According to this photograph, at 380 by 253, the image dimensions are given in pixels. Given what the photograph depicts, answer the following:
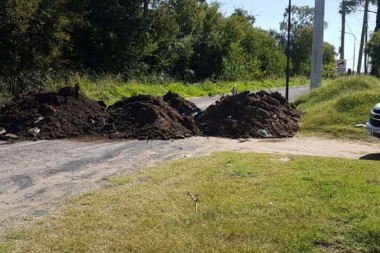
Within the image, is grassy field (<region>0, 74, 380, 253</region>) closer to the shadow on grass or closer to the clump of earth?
the shadow on grass

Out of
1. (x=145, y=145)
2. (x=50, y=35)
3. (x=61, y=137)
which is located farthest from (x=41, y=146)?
(x=50, y=35)

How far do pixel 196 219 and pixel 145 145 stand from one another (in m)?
5.81

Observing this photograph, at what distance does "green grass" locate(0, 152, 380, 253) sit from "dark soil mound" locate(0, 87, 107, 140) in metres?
5.46

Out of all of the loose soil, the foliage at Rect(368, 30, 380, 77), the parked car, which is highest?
the foliage at Rect(368, 30, 380, 77)

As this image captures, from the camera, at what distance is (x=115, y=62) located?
96.4ft

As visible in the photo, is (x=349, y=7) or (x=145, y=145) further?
(x=349, y=7)

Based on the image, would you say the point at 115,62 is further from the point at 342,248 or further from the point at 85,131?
the point at 342,248

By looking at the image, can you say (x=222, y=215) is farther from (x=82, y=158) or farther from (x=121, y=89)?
(x=121, y=89)

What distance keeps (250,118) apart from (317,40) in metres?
11.3

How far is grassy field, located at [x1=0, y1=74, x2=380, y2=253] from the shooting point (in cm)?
479

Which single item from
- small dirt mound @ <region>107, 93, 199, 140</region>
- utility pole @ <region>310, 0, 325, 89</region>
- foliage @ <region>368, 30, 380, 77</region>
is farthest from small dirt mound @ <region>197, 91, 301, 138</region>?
foliage @ <region>368, 30, 380, 77</region>

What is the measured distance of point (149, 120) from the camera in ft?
42.8

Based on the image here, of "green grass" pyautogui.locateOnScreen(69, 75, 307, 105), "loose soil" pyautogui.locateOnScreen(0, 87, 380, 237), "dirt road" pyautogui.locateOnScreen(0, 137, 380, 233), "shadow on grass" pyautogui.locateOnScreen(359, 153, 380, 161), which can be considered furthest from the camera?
Answer: "green grass" pyautogui.locateOnScreen(69, 75, 307, 105)

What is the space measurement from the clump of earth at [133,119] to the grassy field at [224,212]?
4319 mm
